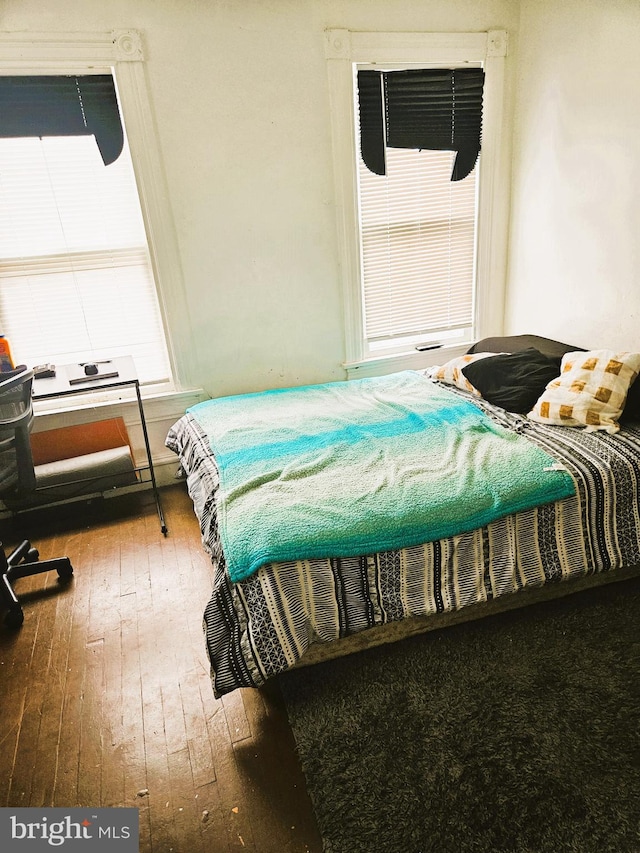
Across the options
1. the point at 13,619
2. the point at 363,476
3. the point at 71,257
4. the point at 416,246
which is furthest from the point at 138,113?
the point at 13,619

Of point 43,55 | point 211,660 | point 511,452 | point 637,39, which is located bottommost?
point 211,660

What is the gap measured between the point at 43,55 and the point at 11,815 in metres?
3.16

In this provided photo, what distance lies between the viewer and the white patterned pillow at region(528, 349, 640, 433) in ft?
7.48

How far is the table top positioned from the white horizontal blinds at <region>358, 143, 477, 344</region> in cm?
160

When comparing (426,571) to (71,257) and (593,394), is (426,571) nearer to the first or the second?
(593,394)

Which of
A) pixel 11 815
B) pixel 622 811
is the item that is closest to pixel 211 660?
pixel 11 815

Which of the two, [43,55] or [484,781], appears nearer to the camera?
[484,781]

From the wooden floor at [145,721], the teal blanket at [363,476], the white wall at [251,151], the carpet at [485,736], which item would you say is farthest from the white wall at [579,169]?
the wooden floor at [145,721]

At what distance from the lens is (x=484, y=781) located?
144 cm

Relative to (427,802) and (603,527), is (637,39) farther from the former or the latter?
(427,802)

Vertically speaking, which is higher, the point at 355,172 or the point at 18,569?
the point at 355,172

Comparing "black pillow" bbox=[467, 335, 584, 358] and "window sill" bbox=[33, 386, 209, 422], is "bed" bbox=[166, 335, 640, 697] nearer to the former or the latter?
"black pillow" bbox=[467, 335, 584, 358]

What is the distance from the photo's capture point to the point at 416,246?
3.53 metres

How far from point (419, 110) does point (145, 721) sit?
346cm
